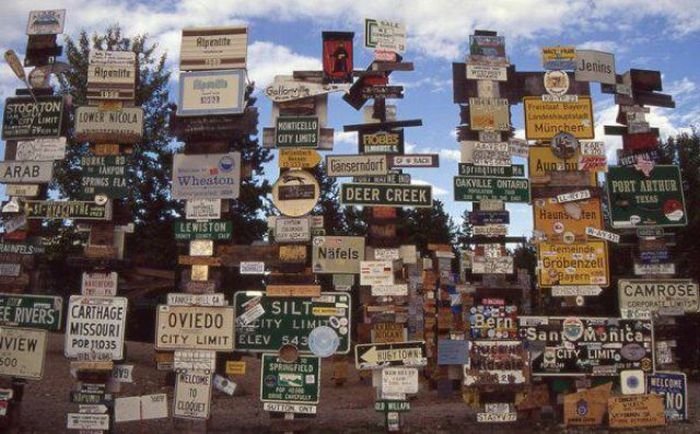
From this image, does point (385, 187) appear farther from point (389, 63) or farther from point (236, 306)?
point (236, 306)

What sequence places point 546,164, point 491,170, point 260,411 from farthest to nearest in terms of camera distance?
point 260,411
point 546,164
point 491,170

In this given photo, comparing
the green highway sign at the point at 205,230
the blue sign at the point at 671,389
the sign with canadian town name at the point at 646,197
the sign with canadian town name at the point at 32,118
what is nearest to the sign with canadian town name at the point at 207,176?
the green highway sign at the point at 205,230

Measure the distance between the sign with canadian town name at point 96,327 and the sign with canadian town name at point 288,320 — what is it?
2041mm

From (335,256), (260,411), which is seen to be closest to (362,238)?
(335,256)

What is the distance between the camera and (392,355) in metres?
11.2

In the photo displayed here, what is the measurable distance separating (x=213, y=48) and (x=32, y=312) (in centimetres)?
577

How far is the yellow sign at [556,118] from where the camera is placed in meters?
12.6

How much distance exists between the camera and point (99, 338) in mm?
11367

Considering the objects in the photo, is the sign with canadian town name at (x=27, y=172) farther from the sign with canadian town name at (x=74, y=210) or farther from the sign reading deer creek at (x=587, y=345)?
the sign reading deer creek at (x=587, y=345)

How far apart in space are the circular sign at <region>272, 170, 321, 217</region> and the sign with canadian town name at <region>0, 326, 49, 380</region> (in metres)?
4.78

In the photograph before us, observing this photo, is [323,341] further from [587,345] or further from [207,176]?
[587,345]

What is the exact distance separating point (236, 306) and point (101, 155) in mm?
3728

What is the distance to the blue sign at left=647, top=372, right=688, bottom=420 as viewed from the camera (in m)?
11.8

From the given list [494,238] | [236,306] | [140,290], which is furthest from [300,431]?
[140,290]
